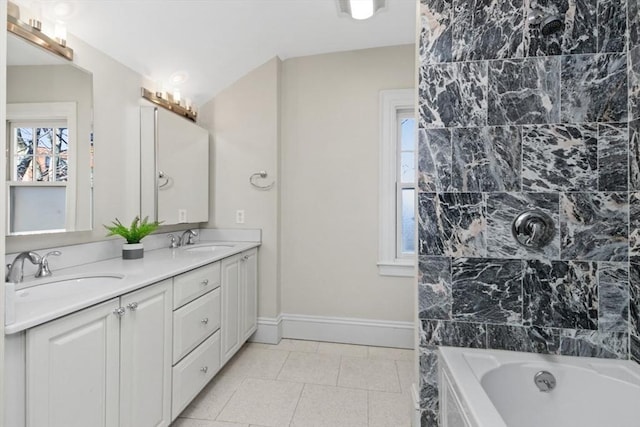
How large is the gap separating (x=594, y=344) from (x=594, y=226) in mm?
527

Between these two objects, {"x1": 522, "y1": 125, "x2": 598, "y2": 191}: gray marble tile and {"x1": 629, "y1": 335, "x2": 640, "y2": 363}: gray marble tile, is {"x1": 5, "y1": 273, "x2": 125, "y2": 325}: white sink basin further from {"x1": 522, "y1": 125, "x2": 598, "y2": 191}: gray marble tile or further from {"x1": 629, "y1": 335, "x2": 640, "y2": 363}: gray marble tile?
{"x1": 629, "y1": 335, "x2": 640, "y2": 363}: gray marble tile

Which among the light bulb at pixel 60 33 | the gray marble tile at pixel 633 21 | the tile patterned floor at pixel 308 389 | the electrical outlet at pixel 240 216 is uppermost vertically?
the light bulb at pixel 60 33

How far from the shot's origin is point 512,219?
4.84ft

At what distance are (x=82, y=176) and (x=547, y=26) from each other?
241cm

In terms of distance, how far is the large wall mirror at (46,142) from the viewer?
4.67 ft

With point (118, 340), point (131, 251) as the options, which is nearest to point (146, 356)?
point (118, 340)

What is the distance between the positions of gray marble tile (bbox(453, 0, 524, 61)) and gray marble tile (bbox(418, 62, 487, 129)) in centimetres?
7

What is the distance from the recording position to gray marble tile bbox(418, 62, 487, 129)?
150cm

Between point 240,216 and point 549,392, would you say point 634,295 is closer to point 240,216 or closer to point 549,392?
point 549,392

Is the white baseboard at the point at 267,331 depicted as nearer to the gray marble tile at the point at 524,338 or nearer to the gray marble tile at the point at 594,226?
the gray marble tile at the point at 524,338

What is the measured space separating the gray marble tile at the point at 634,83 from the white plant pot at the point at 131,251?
2.60 meters

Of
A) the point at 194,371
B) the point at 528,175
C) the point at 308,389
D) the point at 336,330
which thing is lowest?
the point at 308,389

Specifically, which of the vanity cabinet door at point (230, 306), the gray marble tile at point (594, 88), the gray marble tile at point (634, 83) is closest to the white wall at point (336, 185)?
the vanity cabinet door at point (230, 306)

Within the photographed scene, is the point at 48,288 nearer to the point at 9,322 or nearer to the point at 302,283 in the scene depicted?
the point at 9,322
